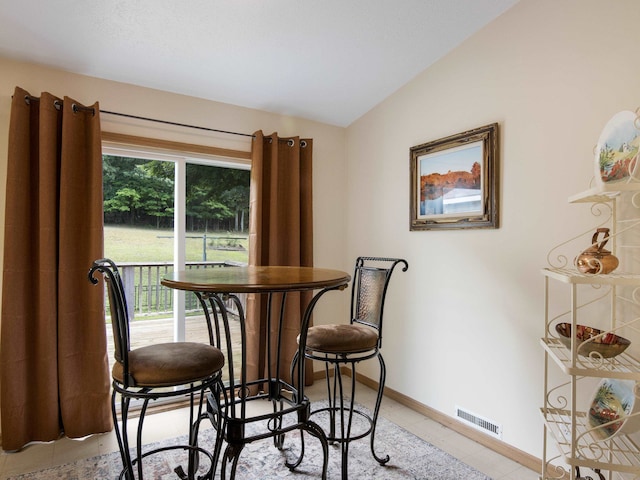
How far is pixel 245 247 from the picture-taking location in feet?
10.4

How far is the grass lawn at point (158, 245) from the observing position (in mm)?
2660

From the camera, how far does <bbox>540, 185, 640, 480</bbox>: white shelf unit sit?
1377 millimetres

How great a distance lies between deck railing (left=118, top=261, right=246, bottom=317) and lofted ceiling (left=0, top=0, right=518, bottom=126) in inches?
51.9

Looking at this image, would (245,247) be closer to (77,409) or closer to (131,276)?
(131,276)

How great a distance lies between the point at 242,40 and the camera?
227 centimetres

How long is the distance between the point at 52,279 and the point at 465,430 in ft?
8.97

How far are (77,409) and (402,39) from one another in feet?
10.2

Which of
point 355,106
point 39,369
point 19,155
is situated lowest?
point 39,369

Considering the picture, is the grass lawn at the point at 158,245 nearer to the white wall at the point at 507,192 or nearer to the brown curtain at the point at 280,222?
the brown curtain at the point at 280,222

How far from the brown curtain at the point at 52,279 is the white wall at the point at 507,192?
6.94 ft

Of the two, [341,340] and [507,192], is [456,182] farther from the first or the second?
[341,340]

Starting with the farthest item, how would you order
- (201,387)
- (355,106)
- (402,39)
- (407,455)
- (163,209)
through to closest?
(355,106) < (163,209) < (402,39) < (407,455) < (201,387)

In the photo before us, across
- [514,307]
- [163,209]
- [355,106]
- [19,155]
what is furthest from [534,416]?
[19,155]

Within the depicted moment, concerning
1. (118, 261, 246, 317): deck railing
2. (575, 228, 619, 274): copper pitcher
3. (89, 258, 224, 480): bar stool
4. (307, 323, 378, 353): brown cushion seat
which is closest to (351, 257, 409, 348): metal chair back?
(307, 323, 378, 353): brown cushion seat
